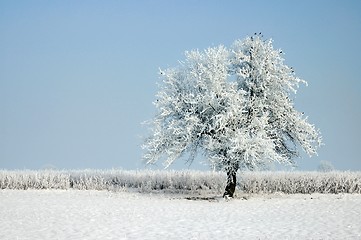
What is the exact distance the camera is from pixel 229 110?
2967cm

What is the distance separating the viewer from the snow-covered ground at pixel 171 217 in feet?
58.8

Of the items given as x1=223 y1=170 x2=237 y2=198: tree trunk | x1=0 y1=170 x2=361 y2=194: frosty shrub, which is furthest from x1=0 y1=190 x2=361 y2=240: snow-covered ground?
x1=0 y1=170 x2=361 y2=194: frosty shrub

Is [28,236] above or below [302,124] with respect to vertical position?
below

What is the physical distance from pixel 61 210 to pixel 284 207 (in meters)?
10.5

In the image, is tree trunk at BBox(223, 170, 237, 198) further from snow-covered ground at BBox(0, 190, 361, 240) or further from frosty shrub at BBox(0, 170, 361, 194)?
frosty shrub at BBox(0, 170, 361, 194)

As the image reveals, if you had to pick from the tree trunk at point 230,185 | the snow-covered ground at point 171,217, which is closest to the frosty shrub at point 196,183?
the snow-covered ground at point 171,217

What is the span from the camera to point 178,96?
3136 centimetres

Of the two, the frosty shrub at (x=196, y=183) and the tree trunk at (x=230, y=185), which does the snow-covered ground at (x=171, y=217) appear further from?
Answer: the frosty shrub at (x=196, y=183)

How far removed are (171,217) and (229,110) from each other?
940 centimetres

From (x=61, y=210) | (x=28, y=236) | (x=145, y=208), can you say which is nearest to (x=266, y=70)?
(x=145, y=208)

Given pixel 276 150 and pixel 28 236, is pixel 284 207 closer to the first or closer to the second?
pixel 276 150

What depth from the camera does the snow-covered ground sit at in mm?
17922

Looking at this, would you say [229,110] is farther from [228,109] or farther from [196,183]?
[196,183]

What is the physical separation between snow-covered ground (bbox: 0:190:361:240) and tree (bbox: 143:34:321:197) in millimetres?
2698
